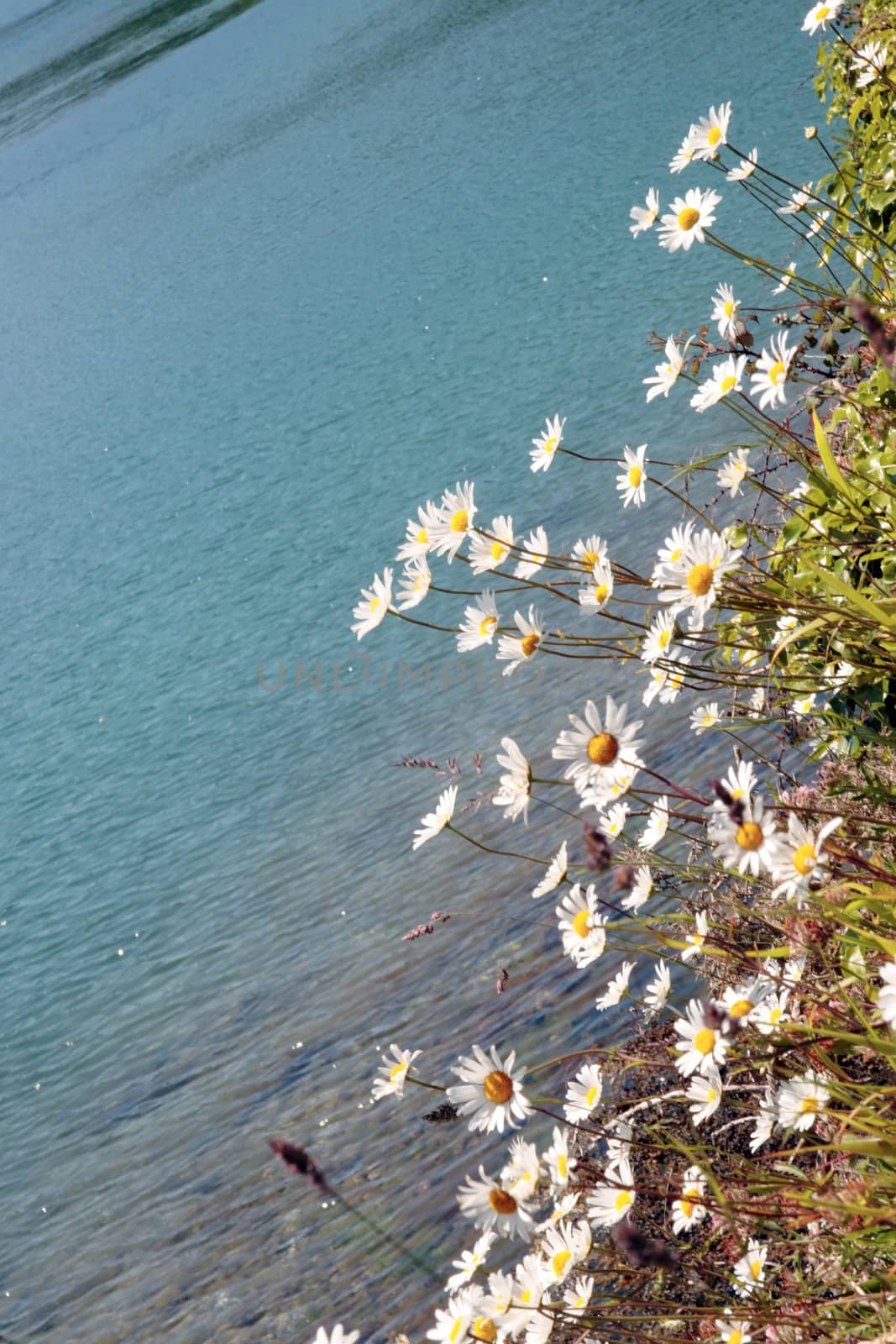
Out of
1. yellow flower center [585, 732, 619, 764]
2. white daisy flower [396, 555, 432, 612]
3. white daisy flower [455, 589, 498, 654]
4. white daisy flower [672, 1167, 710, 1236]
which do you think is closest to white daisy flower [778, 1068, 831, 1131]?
white daisy flower [672, 1167, 710, 1236]

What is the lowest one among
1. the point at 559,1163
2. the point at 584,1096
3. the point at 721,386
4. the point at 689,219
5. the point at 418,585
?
the point at 584,1096

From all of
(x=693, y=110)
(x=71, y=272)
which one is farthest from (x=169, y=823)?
(x=71, y=272)

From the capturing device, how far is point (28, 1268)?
14.9ft

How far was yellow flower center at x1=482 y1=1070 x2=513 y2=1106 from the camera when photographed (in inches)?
85.5

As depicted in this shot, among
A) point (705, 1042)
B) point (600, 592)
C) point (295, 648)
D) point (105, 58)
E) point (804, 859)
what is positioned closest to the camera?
point (804, 859)

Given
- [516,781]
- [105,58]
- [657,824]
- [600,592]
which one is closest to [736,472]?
[600,592]

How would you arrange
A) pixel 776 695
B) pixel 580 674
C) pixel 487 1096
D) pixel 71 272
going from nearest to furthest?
1. pixel 487 1096
2. pixel 776 695
3. pixel 580 674
4. pixel 71 272

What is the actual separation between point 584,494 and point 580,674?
1.96 m

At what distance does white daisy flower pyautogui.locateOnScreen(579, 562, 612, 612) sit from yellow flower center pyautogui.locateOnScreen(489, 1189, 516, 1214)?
1.01 meters

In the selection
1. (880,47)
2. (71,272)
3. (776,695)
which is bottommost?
(71,272)

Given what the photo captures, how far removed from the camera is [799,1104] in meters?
2.09

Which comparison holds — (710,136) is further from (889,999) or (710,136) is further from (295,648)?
(295,648)

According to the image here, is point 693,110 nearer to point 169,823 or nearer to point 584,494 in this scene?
point 584,494

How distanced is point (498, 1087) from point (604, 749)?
602mm
